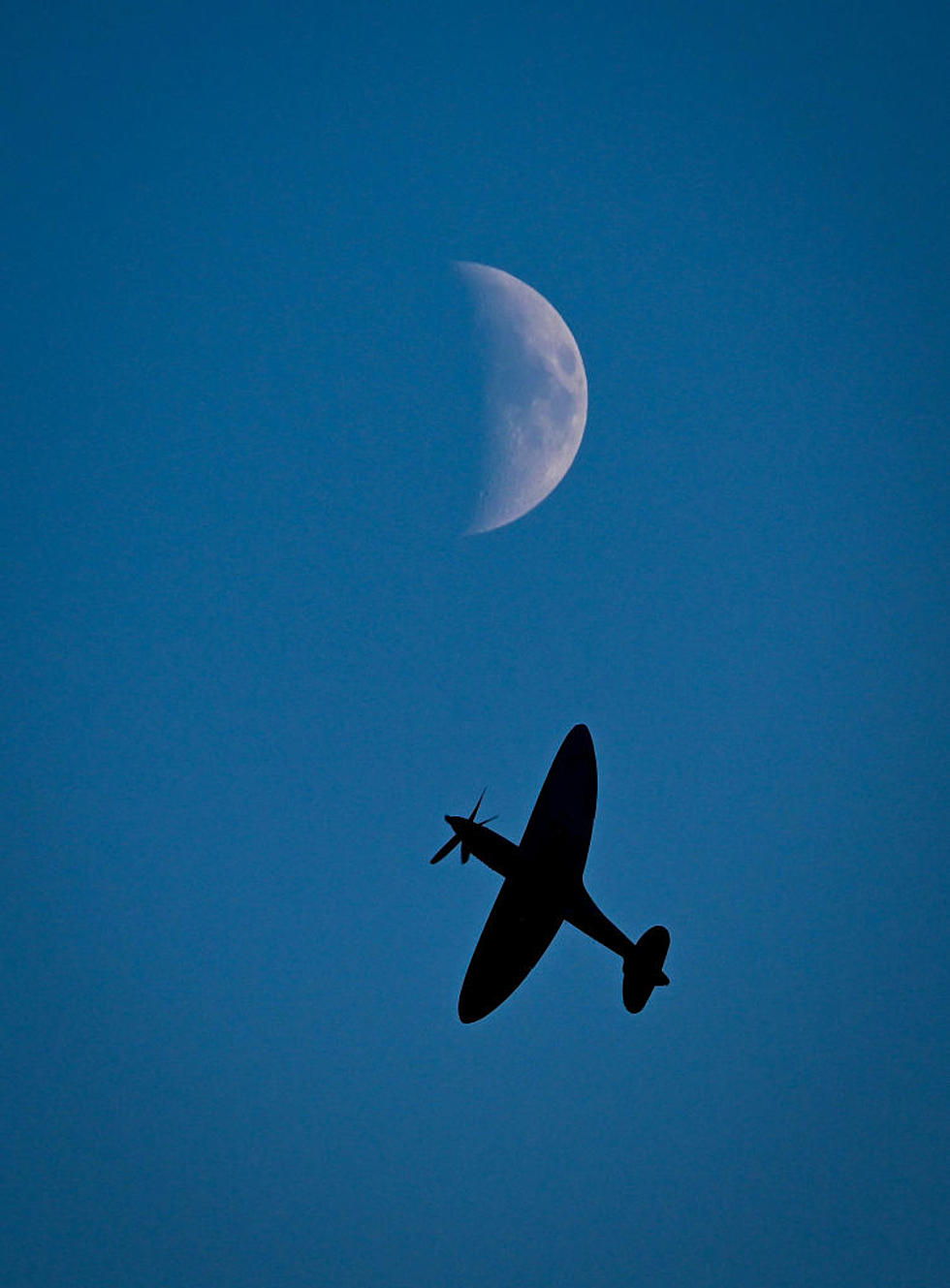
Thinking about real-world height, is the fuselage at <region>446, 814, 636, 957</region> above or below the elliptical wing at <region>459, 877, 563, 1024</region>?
above

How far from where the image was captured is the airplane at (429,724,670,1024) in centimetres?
2664

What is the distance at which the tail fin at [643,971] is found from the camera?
28688mm

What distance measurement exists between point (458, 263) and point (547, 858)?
38.2 metres

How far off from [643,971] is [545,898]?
5.38m

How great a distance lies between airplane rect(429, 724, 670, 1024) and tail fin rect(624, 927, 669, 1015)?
4 cm

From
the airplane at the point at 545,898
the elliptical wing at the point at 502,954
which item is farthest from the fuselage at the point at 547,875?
the elliptical wing at the point at 502,954

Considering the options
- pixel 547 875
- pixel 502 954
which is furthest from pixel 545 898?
pixel 502 954

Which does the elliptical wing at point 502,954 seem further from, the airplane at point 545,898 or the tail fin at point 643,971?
the tail fin at point 643,971

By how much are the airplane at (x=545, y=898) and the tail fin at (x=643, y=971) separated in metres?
0.04

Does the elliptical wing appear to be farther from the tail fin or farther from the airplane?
the tail fin

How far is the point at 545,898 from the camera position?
2805 centimetres

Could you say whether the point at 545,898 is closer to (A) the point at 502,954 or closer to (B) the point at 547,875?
(B) the point at 547,875

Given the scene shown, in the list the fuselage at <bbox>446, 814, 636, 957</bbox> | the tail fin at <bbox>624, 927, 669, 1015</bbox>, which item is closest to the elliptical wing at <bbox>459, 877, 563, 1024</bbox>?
the fuselage at <bbox>446, 814, 636, 957</bbox>

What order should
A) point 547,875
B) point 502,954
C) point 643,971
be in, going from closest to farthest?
point 547,875 < point 643,971 < point 502,954
